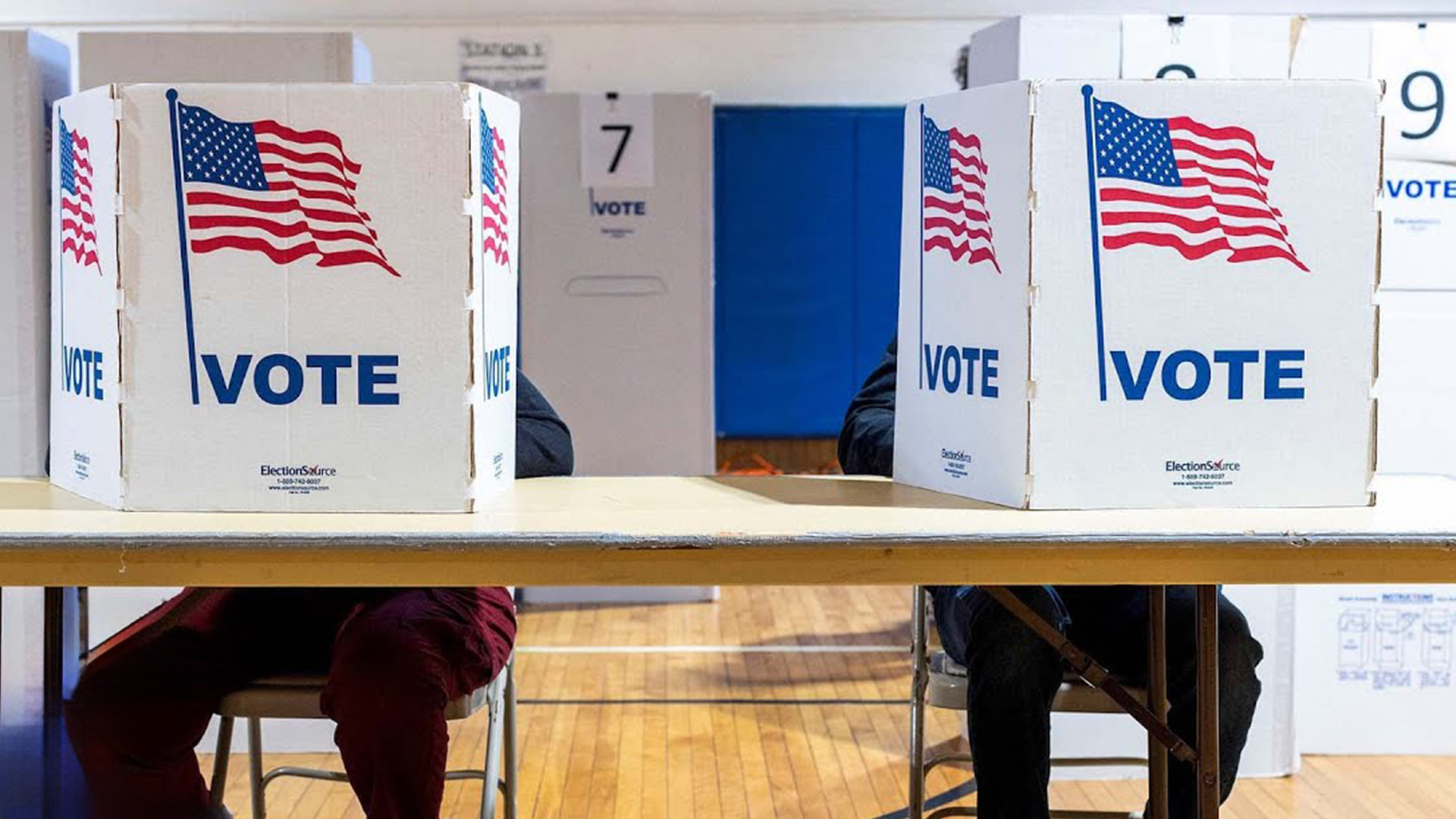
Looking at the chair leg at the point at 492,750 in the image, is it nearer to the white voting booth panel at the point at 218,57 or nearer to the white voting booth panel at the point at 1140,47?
the white voting booth panel at the point at 218,57

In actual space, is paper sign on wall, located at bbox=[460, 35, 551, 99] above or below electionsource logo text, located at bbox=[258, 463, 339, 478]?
above

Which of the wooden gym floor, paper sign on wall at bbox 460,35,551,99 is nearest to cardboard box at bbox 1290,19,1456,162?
the wooden gym floor

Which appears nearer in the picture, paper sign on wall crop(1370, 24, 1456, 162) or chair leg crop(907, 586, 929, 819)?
chair leg crop(907, 586, 929, 819)

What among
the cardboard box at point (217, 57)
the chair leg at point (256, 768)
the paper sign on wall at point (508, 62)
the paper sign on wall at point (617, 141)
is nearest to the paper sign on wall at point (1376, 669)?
the chair leg at point (256, 768)

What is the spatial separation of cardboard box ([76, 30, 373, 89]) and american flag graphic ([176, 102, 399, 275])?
4.33 feet

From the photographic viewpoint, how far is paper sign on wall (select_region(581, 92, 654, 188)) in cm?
409

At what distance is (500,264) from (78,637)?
1.43 meters

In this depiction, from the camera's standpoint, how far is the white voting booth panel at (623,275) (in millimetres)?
4086

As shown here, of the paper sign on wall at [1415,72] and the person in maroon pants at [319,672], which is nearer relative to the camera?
the person in maroon pants at [319,672]

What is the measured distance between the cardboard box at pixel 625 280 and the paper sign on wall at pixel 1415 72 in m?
1.91

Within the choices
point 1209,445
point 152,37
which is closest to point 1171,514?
point 1209,445

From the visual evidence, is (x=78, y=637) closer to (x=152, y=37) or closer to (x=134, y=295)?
(x=152, y=37)

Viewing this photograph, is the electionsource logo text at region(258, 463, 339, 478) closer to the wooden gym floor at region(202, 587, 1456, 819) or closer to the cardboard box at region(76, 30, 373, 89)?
the wooden gym floor at region(202, 587, 1456, 819)

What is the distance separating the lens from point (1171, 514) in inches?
50.2
